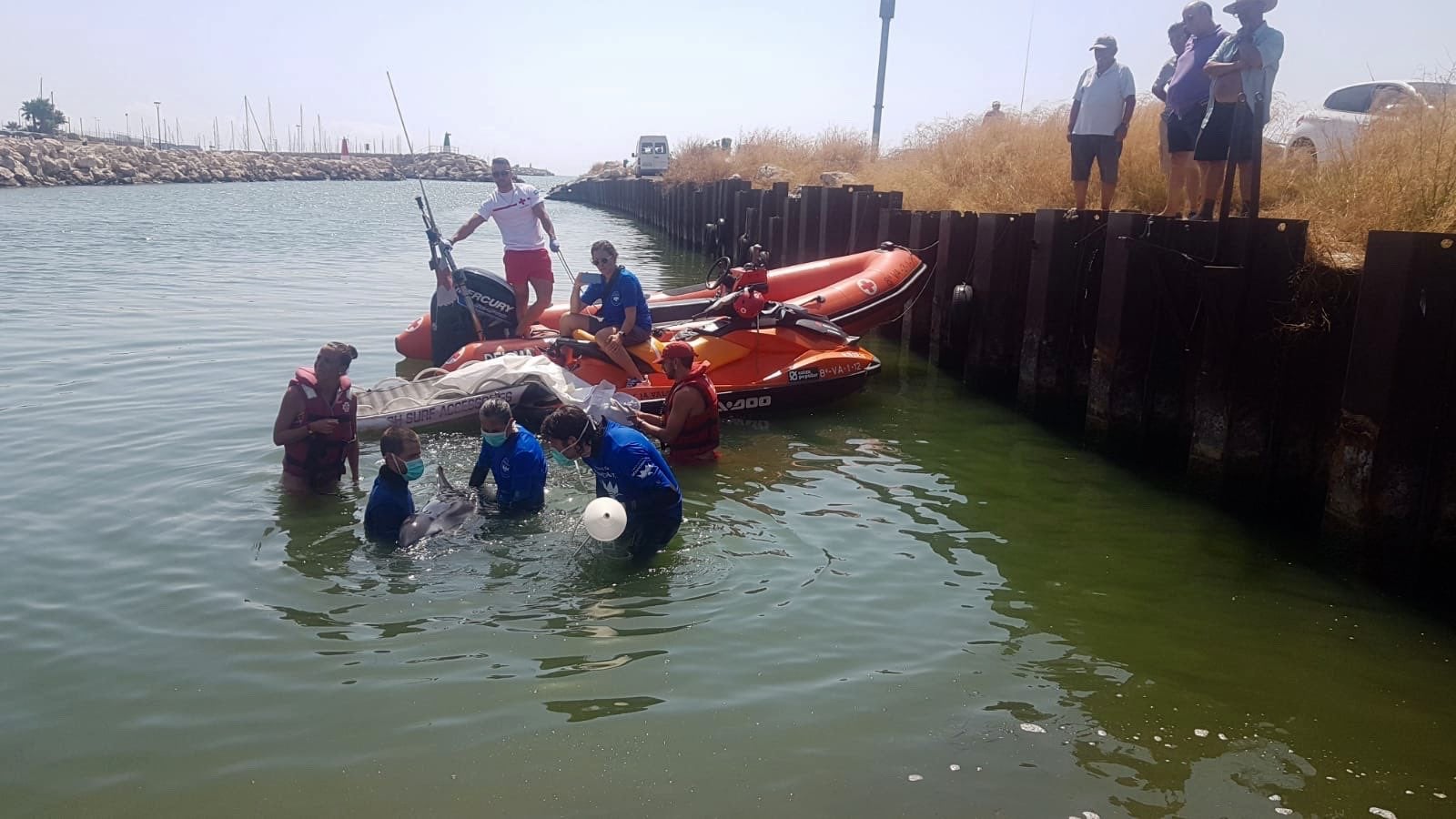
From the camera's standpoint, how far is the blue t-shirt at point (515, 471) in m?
6.52

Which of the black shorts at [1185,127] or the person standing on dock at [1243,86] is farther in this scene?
the black shorts at [1185,127]

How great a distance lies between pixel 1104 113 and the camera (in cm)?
1070

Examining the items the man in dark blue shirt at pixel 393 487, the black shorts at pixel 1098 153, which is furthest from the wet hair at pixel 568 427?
the black shorts at pixel 1098 153

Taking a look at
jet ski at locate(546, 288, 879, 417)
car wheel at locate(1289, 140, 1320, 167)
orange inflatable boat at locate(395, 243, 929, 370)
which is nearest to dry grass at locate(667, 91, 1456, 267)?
car wheel at locate(1289, 140, 1320, 167)

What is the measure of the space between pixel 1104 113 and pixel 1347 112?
399cm

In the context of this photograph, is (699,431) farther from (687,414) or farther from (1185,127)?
(1185,127)

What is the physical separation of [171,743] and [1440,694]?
5644 millimetres

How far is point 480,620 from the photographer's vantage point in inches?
216

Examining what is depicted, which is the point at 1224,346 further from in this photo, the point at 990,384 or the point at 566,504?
the point at 566,504

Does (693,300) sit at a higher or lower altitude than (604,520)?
higher

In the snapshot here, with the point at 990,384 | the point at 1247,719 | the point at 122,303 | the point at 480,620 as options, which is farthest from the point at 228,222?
the point at 1247,719

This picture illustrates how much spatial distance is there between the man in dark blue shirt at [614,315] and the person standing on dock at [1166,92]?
4811 millimetres

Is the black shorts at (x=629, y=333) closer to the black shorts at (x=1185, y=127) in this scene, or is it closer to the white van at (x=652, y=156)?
the black shorts at (x=1185, y=127)

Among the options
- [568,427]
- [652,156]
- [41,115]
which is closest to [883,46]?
[652,156]
